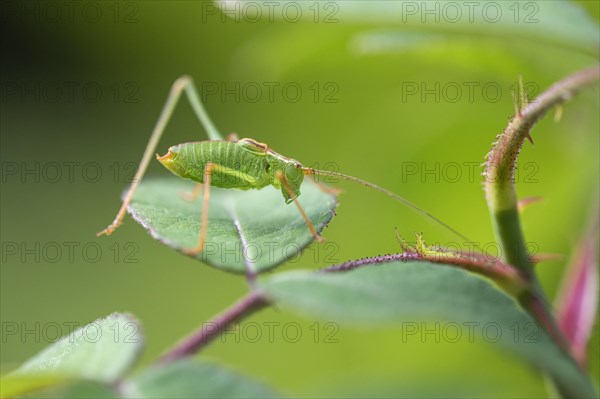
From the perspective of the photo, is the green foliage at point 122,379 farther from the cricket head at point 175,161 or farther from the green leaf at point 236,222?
the cricket head at point 175,161

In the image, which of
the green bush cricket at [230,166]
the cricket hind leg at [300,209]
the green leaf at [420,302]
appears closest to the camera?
the green leaf at [420,302]

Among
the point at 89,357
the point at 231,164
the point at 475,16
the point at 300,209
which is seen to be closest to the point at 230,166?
the point at 231,164

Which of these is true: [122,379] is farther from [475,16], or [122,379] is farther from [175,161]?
[175,161]

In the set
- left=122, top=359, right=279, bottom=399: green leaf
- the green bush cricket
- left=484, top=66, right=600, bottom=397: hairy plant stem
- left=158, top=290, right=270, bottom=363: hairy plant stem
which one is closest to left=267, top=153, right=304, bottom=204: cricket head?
the green bush cricket

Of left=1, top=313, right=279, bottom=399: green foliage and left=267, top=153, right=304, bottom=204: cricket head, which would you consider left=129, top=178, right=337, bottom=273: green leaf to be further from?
left=1, top=313, right=279, bottom=399: green foliage

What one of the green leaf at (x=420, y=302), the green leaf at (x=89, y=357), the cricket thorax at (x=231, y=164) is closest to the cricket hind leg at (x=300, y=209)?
the cricket thorax at (x=231, y=164)
